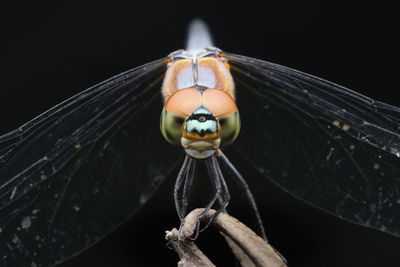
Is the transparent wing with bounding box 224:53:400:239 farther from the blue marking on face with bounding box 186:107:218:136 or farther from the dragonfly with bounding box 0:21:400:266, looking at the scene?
the blue marking on face with bounding box 186:107:218:136

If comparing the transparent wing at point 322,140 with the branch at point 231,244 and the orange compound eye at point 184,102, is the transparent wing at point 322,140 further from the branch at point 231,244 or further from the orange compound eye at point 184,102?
the branch at point 231,244

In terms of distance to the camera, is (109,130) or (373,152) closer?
(373,152)

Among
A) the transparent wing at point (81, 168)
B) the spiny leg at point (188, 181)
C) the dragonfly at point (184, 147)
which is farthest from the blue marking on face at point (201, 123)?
the transparent wing at point (81, 168)

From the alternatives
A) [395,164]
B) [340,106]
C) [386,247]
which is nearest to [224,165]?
[340,106]

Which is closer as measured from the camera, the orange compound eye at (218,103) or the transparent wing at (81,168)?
the orange compound eye at (218,103)

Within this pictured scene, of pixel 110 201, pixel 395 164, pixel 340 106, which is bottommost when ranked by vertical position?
pixel 110 201

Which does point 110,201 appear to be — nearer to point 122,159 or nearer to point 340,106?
point 122,159

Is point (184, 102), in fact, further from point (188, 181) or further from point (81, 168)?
point (81, 168)

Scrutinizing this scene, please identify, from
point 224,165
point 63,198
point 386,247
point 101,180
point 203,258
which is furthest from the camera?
point 386,247
